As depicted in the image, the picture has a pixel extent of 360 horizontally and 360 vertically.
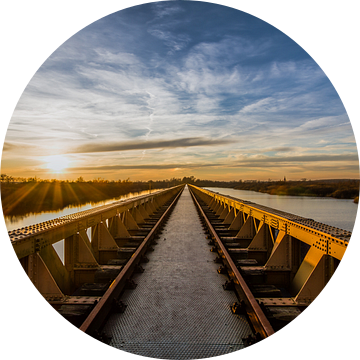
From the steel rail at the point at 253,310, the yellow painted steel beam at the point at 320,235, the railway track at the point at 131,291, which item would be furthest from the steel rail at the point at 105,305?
the yellow painted steel beam at the point at 320,235

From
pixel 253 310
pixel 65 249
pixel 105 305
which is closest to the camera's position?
pixel 253 310

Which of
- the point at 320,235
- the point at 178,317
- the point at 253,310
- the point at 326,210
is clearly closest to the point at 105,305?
the point at 178,317

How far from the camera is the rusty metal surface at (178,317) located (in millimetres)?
2691

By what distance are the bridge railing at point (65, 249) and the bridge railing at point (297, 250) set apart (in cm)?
376

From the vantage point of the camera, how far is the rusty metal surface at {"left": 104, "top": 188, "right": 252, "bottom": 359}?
2.69 metres

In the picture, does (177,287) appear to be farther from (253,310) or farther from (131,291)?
(253,310)

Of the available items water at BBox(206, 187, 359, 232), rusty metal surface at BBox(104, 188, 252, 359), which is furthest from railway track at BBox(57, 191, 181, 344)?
water at BBox(206, 187, 359, 232)

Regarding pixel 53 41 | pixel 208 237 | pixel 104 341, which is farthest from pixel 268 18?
pixel 208 237

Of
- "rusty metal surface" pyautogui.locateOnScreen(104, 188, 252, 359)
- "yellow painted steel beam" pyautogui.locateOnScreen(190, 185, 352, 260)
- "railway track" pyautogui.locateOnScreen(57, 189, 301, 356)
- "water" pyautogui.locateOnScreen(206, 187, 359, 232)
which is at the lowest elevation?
"water" pyautogui.locateOnScreen(206, 187, 359, 232)

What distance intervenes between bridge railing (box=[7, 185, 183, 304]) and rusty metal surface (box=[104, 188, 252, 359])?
3.79 ft

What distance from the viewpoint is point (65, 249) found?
15.7ft

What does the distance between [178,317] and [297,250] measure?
3.03 m

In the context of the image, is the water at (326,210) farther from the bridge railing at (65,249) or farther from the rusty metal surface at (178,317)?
the bridge railing at (65,249)

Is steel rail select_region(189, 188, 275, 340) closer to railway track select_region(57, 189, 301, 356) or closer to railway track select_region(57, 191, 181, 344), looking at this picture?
railway track select_region(57, 189, 301, 356)
